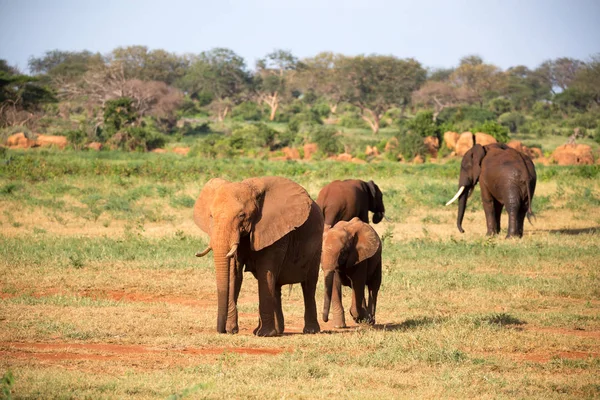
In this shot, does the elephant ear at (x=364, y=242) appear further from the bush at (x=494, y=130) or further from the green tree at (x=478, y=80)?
the green tree at (x=478, y=80)

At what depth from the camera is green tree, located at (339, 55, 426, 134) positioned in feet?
208

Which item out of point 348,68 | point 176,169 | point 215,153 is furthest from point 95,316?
point 348,68

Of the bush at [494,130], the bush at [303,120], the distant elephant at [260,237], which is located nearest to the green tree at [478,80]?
the bush at [303,120]

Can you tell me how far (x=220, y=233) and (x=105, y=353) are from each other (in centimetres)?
154

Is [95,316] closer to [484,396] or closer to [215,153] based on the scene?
[484,396]

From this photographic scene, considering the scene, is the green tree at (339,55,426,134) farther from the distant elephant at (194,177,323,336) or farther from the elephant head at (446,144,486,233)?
the distant elephant at (194,177,323,336)

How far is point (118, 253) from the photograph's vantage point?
49.9 feet

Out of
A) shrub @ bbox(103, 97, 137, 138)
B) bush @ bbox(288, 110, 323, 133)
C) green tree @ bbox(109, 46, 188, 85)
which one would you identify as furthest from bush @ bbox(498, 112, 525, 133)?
green tree @ bbox(109, 46, 188, 85)

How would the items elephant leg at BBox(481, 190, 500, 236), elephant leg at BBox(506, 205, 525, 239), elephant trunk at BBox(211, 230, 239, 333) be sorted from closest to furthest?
elephant trunk at BBox(211, 230, 239, 333) < elephant leg at BBox(506, 205, 525, 239) < elephant leg at BBox(481, 190, 500, 236)

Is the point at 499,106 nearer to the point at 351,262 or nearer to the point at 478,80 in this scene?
the point at 478,80

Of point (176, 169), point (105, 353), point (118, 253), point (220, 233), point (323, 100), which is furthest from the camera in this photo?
point (323, 100)

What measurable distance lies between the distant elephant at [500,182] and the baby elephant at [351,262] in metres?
8.02

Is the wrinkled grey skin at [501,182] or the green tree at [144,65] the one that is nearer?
the wrinkled grey skin at [501,182]

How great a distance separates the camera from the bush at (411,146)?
43938mm
